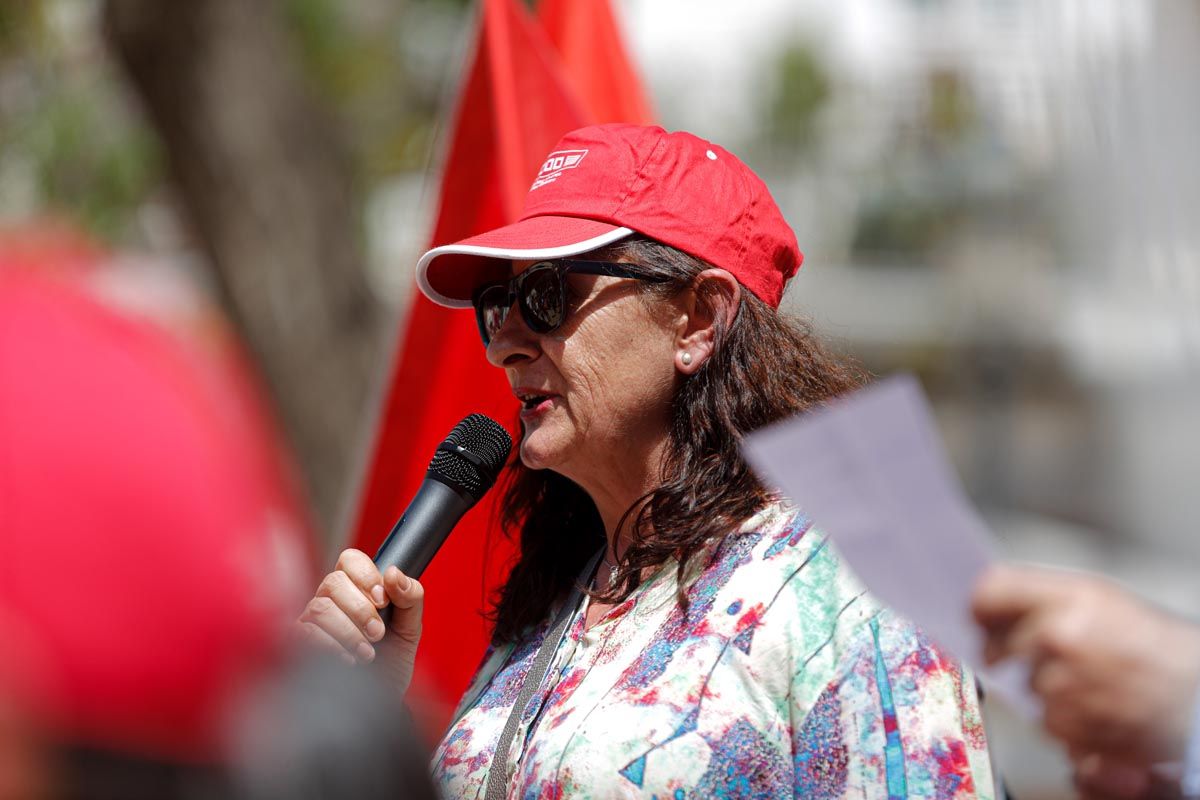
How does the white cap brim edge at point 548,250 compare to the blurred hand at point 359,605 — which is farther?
the white cap brim edge at point 548,250

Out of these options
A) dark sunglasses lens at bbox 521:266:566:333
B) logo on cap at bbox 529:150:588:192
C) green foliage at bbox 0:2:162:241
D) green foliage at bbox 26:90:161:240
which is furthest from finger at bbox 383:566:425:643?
green foliage at bbox 26:90:161:240

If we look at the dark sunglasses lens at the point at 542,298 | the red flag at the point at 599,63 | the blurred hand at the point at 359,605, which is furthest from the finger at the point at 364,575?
the red flag at the point at 599,63

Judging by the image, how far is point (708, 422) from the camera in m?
2.06

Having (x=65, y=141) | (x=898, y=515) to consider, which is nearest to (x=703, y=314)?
(x=898, y=515)

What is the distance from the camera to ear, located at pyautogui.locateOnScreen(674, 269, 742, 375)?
2098mm

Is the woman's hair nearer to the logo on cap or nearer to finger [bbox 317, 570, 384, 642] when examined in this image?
the logo on cap

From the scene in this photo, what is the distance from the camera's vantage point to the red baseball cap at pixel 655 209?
6.83ft

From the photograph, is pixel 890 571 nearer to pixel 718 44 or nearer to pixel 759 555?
pixel 759 555

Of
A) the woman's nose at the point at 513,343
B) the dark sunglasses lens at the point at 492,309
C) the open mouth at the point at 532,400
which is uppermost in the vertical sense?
the dark sunglasses lens at the point at 492,309

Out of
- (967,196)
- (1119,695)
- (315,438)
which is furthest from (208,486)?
(967,196)

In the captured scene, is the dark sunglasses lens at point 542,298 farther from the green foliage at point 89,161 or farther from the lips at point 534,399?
the green foliage at point 89,161

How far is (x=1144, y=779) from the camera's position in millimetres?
1127

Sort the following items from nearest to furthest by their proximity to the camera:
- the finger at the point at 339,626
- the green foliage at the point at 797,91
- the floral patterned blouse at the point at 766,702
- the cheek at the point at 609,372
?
Result: the floral patterned blouse at the point at 766,702 → the finger at the point at 339,626 → the cheek at the point at 609,372 → the green foliage at the point at 797,91

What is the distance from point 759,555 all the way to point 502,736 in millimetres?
454
